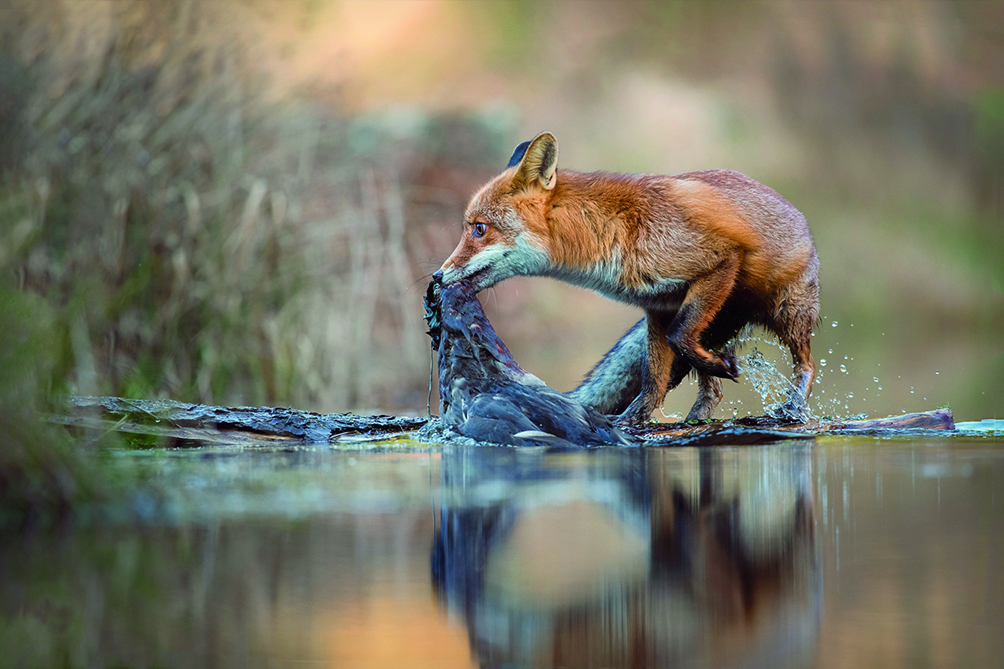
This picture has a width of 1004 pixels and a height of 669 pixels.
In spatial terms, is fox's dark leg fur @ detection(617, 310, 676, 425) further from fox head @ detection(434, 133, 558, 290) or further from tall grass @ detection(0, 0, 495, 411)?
tall grass @ detection(0, 0, 495, 411)

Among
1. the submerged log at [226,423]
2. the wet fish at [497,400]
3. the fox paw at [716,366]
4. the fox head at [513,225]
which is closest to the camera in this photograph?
the submerged log at [226,423]

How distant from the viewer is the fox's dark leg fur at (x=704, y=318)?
448 cm

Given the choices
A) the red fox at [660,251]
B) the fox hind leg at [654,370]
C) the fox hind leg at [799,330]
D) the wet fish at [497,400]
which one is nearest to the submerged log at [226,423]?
the wet fish at [497,400]

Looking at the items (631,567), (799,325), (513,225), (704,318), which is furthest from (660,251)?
(631,567)

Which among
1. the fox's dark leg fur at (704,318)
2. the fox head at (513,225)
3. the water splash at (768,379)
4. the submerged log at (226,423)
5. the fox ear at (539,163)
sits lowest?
the submerged log at (226,423)

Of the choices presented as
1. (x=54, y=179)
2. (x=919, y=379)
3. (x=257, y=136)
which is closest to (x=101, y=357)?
(x=54, y=179)

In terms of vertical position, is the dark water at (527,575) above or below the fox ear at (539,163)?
below

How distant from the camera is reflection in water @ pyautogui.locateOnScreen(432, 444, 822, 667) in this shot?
144cm

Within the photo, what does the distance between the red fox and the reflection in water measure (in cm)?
158

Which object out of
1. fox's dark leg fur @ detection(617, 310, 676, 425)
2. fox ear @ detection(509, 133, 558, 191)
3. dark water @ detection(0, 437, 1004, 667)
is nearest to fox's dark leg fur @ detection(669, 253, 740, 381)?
fox's dark leg fur @ detection(617, 310, 676, 425)

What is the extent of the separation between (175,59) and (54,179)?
119 centimetres

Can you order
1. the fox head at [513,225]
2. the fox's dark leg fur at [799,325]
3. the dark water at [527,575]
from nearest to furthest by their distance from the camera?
the dark water at [527,575] < the fox head at [513,225] < the fox's dark leg fur at [799,325]

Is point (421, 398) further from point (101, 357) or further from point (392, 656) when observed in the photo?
point (392, 656)

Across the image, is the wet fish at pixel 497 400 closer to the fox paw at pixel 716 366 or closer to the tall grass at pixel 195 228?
the fox paw at pixel 716 366
